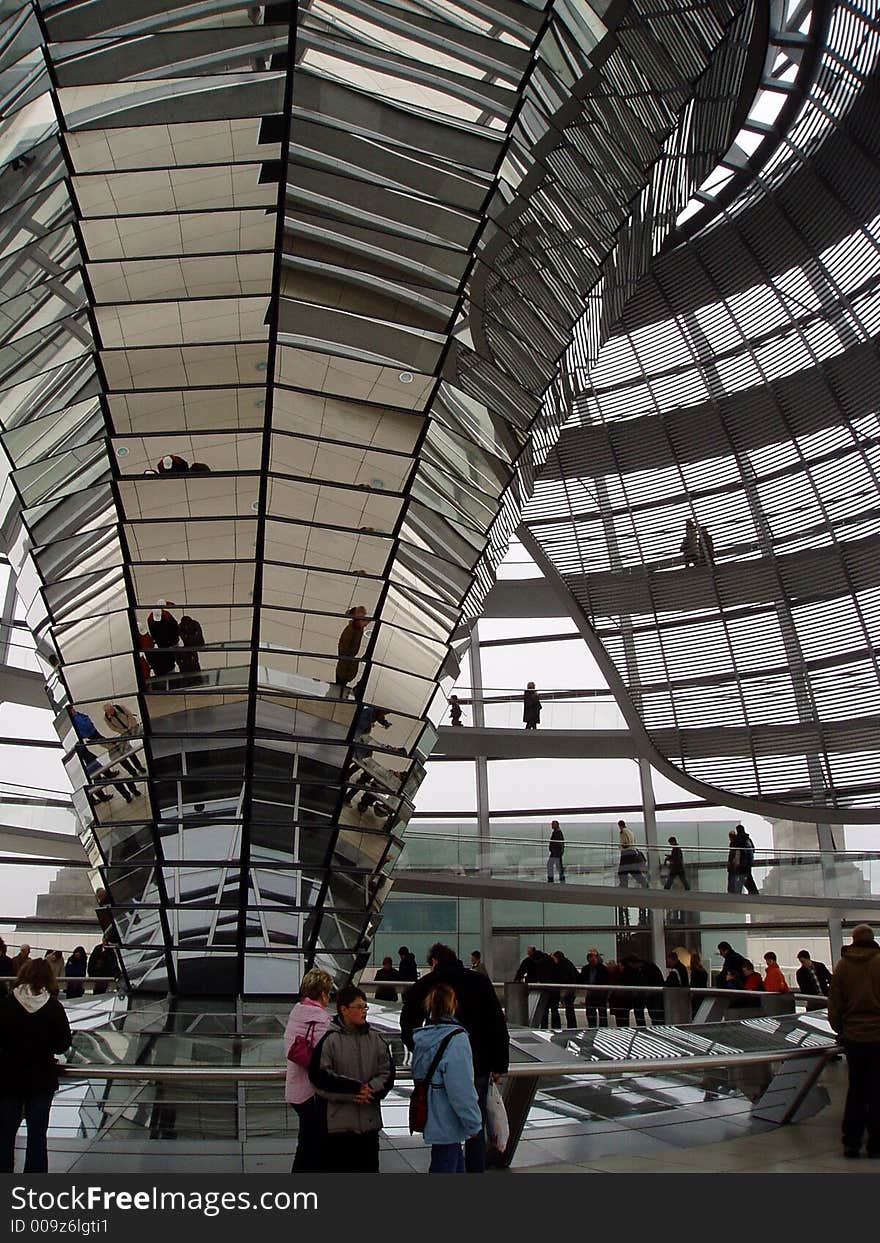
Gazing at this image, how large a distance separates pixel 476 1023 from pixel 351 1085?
1.05 m

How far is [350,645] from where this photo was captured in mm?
14859

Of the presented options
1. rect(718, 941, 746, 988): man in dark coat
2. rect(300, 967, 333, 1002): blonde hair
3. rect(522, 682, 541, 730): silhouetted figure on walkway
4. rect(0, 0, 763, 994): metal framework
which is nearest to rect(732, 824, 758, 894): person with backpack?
rect(718, 941, 746, 988): man in dark coat

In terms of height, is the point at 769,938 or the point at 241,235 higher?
the point at 241,235

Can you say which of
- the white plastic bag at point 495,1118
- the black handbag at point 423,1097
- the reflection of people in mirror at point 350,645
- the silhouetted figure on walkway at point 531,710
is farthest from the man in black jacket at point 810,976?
the silhouetted figure on walkway at point 531,710

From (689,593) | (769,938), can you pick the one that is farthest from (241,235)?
(769,938)

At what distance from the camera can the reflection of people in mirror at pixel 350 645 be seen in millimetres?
14758

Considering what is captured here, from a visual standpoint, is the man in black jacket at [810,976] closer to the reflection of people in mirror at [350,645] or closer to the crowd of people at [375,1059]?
the reflection of people in mirror at [350,645]

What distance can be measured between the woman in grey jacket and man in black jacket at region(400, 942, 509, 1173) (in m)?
0.57

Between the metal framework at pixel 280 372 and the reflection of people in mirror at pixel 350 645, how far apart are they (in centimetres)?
4

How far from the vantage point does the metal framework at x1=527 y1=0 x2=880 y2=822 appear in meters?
24.8

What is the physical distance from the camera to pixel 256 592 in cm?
1423

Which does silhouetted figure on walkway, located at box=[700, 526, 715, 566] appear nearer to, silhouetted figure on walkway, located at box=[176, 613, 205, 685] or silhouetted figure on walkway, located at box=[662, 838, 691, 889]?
silhouetted figure on walkway, located at box=[662, 838, 691, 889]

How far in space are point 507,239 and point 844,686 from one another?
18.1 m
